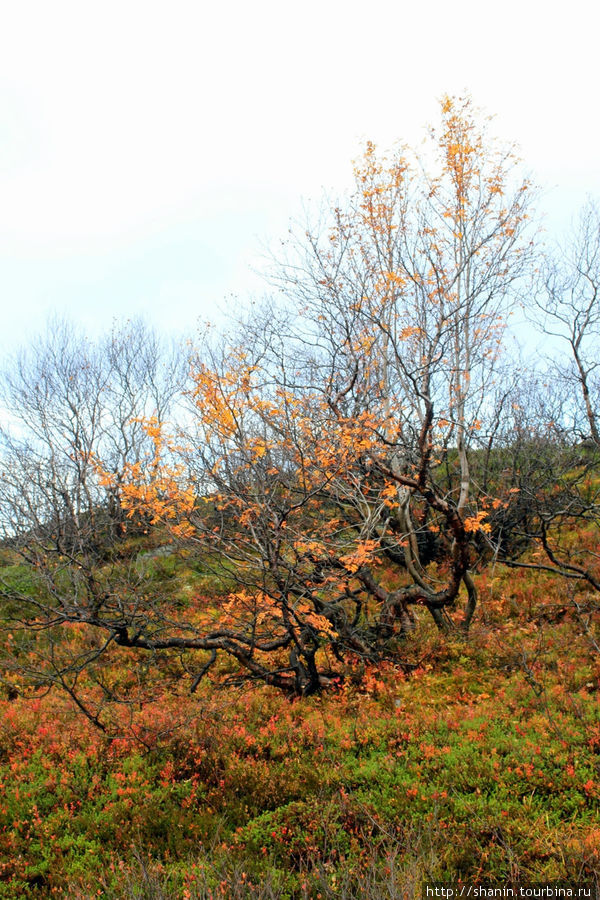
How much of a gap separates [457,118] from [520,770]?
11.0m

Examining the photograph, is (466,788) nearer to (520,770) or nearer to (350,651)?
(520,770)

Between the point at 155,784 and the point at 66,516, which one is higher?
the point at 66,516

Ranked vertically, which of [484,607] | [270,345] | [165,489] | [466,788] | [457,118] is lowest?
[466,788]

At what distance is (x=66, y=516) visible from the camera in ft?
53.0

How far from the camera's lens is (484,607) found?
1088 centimetres

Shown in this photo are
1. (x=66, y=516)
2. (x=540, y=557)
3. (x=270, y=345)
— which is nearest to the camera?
(x=270, y=345)

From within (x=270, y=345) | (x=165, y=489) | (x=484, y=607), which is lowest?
(x=484, y=607)

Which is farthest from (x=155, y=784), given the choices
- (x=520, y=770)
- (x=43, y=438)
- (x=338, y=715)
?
(x=43, y=438)

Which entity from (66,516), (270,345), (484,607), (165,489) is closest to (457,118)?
(270,345)

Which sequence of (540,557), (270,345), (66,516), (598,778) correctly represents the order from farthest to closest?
(66,516), (540,557), (270,345), (598,778)

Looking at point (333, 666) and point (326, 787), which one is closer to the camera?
point (326, 787)

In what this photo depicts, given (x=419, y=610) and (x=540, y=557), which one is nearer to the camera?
(x=419, y=610)

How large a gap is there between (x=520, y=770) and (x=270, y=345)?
889cm

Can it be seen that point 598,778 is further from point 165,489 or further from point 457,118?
point 457,118
